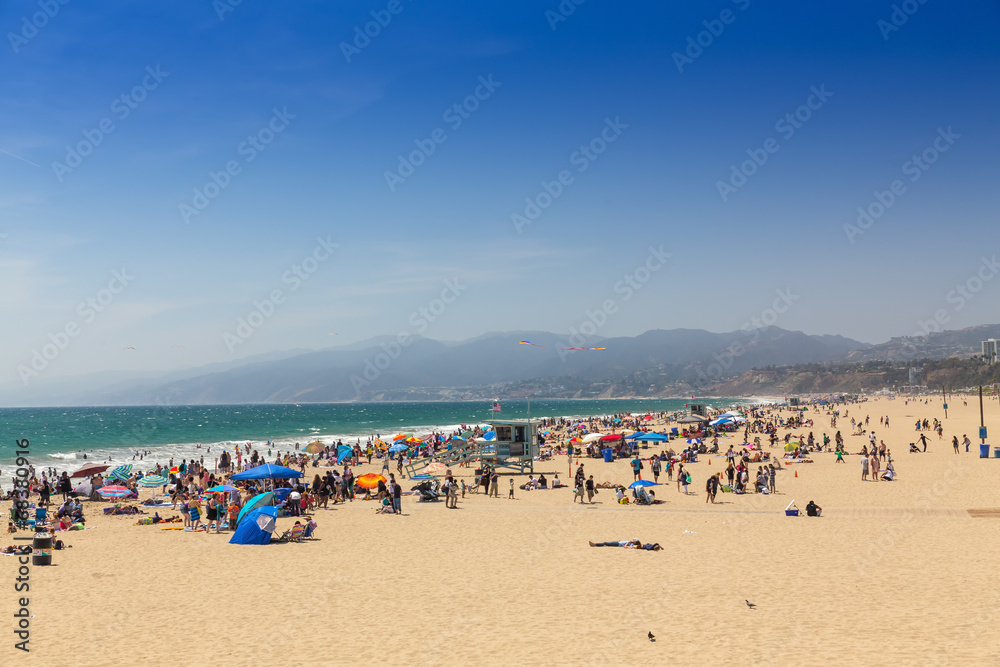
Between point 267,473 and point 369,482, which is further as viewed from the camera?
point 369,482

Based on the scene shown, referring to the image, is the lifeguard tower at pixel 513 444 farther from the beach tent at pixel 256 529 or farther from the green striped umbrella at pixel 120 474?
the beach tent at pixel 256 529

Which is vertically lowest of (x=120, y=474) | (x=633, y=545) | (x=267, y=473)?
(x=633, y=545)

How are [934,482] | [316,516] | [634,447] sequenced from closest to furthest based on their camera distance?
[316,516]
[934,482]
[634,447]

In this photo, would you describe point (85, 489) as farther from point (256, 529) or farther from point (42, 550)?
point (256, 529)

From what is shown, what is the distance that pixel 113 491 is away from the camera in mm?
24844

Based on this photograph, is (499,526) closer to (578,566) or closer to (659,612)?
(578,566)

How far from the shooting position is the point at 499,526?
62.7ft

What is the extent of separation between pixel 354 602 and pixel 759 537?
10171mm

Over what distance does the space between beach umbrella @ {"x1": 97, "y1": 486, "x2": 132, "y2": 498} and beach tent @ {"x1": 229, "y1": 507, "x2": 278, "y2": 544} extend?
10.6 m

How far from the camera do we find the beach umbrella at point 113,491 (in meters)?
24.8

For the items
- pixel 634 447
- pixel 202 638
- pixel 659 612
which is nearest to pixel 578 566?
pixel 659 612

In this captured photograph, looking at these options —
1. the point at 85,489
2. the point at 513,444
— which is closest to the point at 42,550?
the point at 85,489

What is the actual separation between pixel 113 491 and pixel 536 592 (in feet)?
63.2

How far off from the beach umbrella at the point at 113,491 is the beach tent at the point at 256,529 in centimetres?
1057
